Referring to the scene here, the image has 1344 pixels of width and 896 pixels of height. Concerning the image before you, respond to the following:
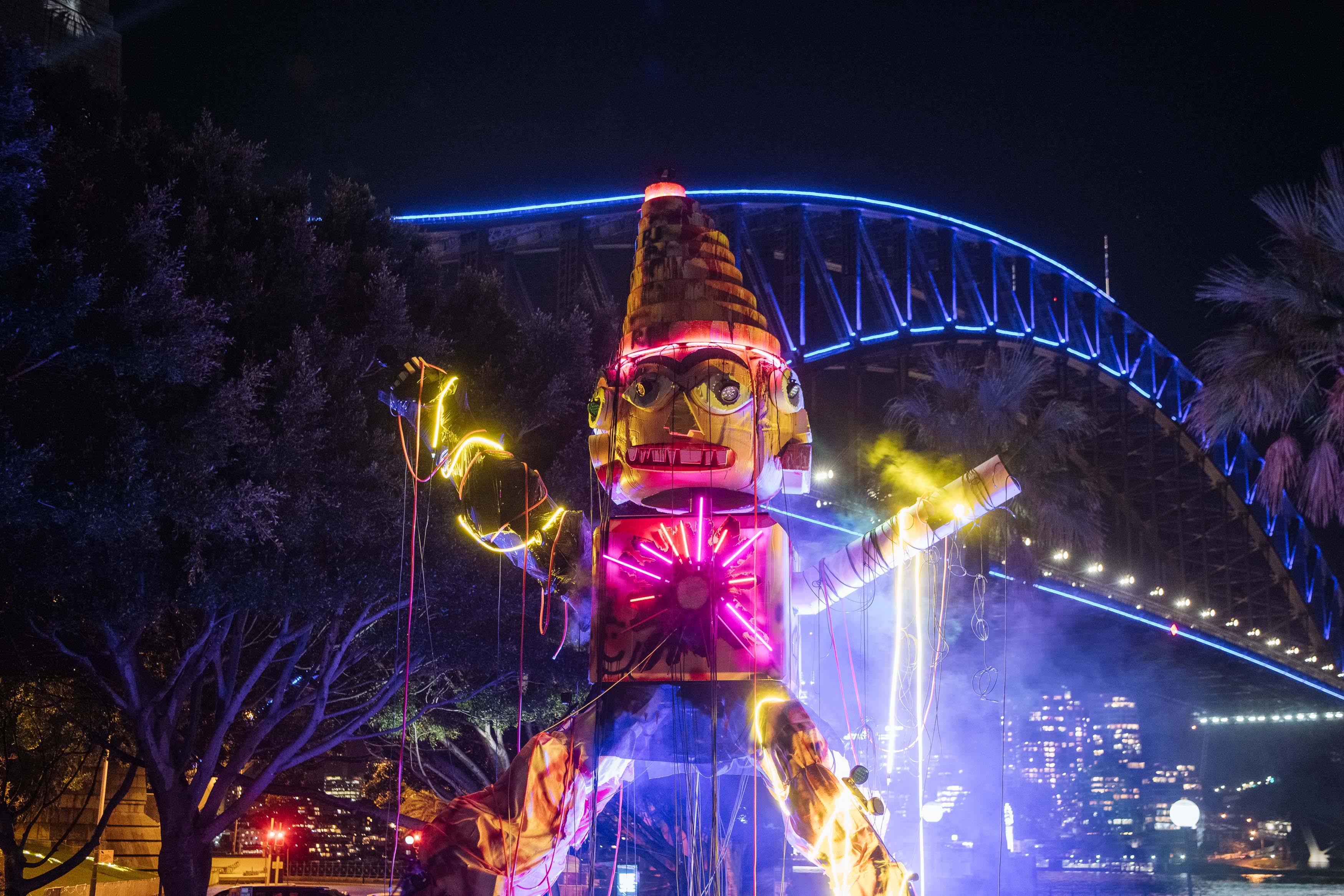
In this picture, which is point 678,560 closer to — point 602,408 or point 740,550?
point 740,550

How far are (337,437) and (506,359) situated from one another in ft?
11.9

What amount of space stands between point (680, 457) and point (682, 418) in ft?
1.04

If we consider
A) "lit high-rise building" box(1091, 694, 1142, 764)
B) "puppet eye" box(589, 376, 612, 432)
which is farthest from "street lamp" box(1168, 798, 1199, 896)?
"lit high-rise building" box(1091, 694, 1142, 764)

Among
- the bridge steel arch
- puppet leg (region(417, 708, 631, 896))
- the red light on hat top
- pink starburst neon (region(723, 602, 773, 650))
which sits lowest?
puppet leg (region(417, 708, 631, 896))

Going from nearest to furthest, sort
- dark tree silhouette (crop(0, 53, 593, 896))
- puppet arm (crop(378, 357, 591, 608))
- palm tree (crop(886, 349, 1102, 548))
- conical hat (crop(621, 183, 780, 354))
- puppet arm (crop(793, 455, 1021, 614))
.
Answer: puppet arm (crop(378, 357, 591, 608)) < puppet arm (crop(793, 455, 1021, 614)) < conical hat (crop(621, 183, 780, 354)) < dark tree silhouette (crop(0, 53, 593, 896)) < palm tree (crop(886, 349, 1102, 548))

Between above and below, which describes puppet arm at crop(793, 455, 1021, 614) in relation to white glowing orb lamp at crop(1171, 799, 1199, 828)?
above

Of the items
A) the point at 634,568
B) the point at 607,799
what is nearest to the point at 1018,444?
the point at 634,568

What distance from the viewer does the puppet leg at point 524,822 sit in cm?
569

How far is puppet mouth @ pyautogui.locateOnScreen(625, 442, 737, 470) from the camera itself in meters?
6.32

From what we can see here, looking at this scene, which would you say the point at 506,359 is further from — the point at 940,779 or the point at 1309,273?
the point at 940,779

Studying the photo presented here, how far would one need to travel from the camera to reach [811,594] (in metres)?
6.89

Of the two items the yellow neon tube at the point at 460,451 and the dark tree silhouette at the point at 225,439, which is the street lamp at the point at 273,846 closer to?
the dark tree silhouette at the point at 225,439

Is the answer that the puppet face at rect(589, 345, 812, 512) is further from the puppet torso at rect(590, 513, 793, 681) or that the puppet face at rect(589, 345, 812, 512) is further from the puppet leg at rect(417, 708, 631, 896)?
the puppet leg at rect(417, 708, 631, 896)

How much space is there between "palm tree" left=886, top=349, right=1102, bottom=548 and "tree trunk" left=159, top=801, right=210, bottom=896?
11183 mm
